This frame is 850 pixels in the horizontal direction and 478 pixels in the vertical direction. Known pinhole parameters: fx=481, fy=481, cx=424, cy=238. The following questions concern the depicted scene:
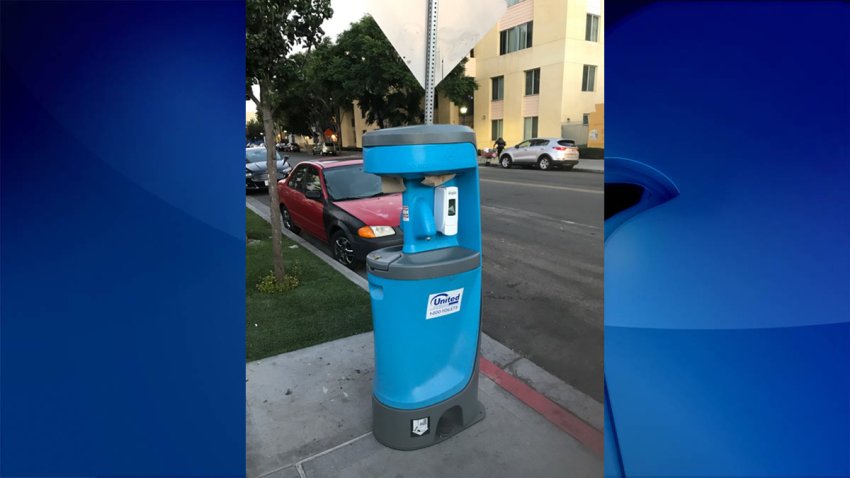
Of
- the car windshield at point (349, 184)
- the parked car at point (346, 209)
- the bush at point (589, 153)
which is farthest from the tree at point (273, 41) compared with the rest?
the bush at point (589, 153)

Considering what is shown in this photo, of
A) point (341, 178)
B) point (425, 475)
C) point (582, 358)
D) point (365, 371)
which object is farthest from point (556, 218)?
point (425, 475)

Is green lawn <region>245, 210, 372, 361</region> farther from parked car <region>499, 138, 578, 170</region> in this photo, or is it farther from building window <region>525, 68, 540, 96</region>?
building window <region>525, 68, 540, 96</region>

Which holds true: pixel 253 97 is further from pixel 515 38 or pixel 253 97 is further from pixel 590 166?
pixel 515 38

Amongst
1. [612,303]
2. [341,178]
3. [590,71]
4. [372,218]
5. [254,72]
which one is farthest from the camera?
[590,71]

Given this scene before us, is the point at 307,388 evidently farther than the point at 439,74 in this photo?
Yes

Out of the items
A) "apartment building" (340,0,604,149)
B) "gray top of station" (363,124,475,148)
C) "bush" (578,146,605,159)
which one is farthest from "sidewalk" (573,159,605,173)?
"gray top of station" (363,124,475,148)

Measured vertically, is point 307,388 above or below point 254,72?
below

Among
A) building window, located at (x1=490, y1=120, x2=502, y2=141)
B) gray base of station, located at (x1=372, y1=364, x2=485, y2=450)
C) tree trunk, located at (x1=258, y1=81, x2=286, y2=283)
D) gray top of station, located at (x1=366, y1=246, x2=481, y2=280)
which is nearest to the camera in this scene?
gray top of station, located at (x1=366, y1=246, x2=481, y2=280)

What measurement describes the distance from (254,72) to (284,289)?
2438 millimetres

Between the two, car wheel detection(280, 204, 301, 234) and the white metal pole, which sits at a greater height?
the white metal pole

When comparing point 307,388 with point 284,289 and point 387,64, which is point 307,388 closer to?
point 284,289

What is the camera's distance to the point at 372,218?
6.38 metres

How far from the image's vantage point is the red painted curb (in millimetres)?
2896

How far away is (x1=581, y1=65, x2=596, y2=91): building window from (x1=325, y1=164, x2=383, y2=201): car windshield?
80.3 feet
